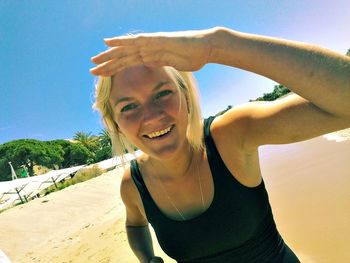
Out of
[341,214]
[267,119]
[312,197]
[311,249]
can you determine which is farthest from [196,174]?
[312,197]

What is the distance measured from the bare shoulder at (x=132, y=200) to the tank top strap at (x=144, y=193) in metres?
0.05

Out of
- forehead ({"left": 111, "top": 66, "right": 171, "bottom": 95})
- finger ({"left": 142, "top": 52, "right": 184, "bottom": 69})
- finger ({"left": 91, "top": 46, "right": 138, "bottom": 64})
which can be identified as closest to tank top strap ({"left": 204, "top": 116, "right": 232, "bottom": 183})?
forehead ({"left": 111, "top": 66, "right": 171, "bottom": 95})

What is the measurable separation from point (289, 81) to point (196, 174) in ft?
2.93

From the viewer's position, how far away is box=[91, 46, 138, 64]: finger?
4.38ft

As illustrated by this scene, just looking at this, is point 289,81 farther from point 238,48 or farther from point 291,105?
point 238,48

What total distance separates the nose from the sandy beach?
3209mm

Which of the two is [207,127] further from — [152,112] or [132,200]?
[132,200]

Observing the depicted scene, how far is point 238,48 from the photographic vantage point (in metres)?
1.20

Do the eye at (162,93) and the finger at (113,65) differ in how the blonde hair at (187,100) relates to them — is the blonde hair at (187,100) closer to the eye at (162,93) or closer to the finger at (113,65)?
the eye at (162,93)

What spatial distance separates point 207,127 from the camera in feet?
5.72

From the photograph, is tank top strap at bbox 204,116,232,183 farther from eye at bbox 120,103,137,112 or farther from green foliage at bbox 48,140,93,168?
green foliage at bbox 48,140,93,168

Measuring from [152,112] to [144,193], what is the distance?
598 millimetres

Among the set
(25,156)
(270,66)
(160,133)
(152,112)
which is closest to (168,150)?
(160,133)

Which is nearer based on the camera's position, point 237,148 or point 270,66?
point 270,66
